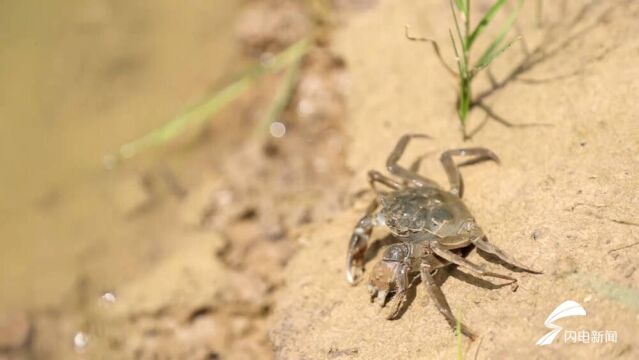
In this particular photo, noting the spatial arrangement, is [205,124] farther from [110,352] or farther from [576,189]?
[576,189]

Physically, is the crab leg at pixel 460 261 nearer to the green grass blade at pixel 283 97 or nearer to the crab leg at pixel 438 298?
the crab leg at pixel 438 298

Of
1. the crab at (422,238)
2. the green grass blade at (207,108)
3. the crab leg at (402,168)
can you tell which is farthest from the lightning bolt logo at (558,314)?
the green grass blade at (207,108)

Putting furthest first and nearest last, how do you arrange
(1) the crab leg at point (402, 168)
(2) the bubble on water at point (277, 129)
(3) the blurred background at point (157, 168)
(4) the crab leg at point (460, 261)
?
(2) the bubble on water at point (277, 129)
(3) the blurred background at point (157, 168)
(1) the crab leg at point (402, 168)
(4) the crab leg at point (460, 261)

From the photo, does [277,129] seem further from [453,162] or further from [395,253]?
[395,253]

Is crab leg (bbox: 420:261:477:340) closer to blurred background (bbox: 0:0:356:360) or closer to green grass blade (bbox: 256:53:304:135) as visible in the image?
blurred background (bbox: 0:0:356:360)

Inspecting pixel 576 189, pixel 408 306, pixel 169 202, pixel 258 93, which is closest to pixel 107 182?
pixel 169 202

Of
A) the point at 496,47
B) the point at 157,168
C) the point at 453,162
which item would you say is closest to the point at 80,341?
the point at 157,168
